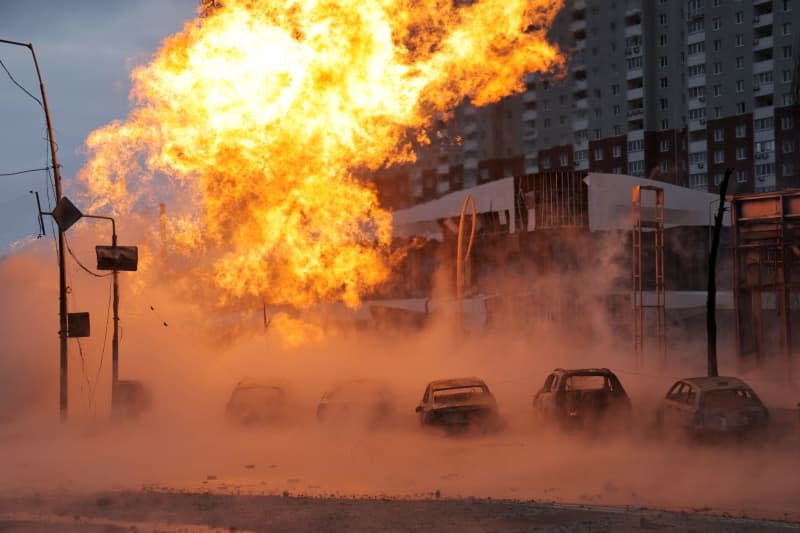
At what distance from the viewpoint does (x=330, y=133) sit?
32844mm

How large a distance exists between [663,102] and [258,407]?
267 feet

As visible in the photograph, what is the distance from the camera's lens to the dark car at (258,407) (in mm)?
22688

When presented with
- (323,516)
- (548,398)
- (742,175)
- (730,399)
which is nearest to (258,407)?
(548,398)

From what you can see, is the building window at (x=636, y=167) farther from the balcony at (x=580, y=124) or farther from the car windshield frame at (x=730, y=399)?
the car windshield frame at (x=730, y=399)

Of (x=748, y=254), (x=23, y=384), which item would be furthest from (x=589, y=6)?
(x=23, y=384)

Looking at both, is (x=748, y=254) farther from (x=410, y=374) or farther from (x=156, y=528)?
(x=156, y=528)

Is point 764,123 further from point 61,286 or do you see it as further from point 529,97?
point 61,286

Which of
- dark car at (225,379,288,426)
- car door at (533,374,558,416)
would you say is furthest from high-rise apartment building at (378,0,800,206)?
dark car at (225,379,288,426)

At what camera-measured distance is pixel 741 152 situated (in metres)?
86.6

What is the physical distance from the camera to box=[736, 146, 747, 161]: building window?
8628 cm

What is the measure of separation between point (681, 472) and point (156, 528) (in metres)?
8.15

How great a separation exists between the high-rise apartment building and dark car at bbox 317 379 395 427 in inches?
2753

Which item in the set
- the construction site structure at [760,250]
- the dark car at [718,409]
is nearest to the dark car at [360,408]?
the dark car at [718,409]

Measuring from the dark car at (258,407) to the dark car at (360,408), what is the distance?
4.54 ft
